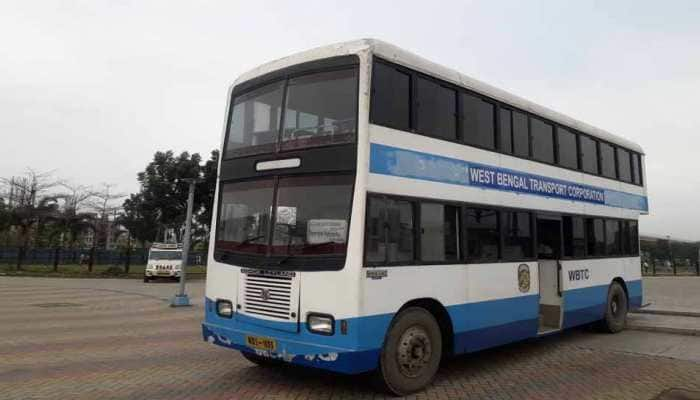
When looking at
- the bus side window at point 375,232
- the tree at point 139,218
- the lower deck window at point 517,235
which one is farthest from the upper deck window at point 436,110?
the tree at point 139,218

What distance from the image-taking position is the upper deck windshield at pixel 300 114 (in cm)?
638

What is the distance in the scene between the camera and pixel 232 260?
691cm

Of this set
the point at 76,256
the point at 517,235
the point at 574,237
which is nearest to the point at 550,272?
the point at 574,237

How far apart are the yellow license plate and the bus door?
212 inches

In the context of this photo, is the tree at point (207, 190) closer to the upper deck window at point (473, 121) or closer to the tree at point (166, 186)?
the tree at point (166, 186)

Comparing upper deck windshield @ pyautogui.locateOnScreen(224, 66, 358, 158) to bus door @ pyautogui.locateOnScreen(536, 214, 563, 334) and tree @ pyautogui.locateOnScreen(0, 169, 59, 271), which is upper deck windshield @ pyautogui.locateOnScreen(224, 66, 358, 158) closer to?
bus door @ pyautogui.locateOnScreen(536, 214, 563, 334)

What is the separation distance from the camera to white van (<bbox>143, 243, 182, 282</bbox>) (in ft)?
96.9

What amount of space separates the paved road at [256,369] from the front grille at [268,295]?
1.00m

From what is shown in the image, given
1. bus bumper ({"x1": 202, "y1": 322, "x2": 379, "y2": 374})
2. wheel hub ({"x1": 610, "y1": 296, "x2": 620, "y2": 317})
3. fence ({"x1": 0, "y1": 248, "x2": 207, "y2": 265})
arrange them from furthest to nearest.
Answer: fence ({"x1": 0, "y1": 248, "x2": 207, "y2": 265}), wheel hub ({"x1": 610, "y1": 296, "x2": 620, "y2": 317}), bus bumper ({"x1": 202, "y1": 322, "x2": 379, "y2": 374})

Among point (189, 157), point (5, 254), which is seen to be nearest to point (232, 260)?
point (189, 157)

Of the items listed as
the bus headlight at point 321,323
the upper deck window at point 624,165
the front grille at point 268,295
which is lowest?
the bus headlight at point 321,323

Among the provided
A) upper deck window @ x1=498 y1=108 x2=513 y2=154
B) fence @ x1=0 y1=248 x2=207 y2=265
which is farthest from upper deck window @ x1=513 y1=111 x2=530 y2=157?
fence @ x1=0 y1=248 x2=207 y2=265

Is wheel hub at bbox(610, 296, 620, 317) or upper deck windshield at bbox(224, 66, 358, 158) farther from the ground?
upper deck windshield at bbox(224, 66, 358, 158)

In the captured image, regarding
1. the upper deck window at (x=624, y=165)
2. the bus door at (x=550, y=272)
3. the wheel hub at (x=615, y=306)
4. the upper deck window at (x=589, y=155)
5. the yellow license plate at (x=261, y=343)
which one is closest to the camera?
the yellow license plate at (x=261, y=343)
